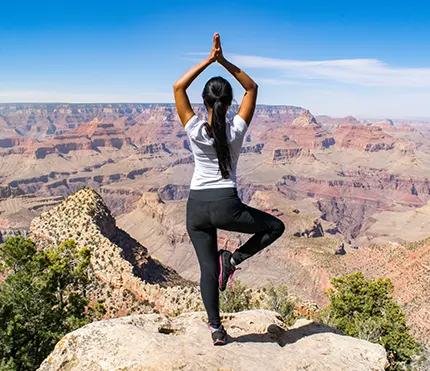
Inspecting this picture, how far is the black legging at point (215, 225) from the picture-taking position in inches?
209

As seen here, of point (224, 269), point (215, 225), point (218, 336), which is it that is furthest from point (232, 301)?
point (215, 225)

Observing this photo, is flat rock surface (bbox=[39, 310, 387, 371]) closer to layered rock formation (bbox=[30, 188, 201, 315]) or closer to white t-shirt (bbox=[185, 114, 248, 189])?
white t-shirt (bbox=[185, 114, 248, 189])

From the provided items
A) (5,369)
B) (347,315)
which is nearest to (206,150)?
(5,369)

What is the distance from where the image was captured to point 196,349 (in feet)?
19.6

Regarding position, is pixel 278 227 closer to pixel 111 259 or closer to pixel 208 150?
pixel 208 150

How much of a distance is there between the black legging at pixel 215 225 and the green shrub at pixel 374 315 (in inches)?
559

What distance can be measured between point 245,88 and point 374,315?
21754mm

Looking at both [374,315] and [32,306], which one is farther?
[374,315]

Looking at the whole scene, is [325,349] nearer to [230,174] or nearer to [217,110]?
[230,174]

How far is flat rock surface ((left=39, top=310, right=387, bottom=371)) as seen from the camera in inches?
220

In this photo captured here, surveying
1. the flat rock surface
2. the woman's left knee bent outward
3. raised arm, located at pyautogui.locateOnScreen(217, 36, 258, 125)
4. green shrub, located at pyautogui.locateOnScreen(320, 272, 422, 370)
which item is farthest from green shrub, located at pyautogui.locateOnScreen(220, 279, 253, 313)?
raised arm, located at pyautogui.locateOnScreen(217, 36, 258, 125)

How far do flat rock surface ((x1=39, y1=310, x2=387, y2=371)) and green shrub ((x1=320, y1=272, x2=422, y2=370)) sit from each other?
12.2 m

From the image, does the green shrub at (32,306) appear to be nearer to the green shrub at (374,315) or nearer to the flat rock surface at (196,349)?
the flat rock surface at (196,349)

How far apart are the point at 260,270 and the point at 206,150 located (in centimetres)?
6407
